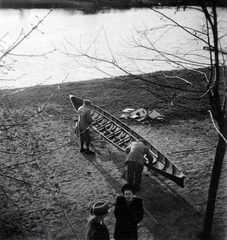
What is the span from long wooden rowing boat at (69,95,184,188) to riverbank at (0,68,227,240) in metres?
0.37

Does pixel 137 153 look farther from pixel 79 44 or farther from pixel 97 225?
pixel 79 44

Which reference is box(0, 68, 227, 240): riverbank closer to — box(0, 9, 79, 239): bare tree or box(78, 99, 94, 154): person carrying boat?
box(0, 9, 79, 239): bare tree

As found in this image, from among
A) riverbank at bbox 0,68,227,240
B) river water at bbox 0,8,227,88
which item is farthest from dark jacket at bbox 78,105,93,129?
river water at bbox 0,8,227,88

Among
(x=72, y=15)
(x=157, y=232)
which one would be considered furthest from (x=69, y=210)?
(x=72, y=15)

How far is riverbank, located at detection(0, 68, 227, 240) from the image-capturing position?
6969mm

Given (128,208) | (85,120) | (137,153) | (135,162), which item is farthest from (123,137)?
(128,208)

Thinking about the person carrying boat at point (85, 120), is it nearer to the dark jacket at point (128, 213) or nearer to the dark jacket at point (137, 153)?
the dark jacket at point (137, 153)

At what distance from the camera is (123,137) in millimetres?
11102

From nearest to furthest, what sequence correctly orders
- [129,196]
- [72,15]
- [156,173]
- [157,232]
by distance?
[129,196] → [157,232] → [156,173] → [72,15]

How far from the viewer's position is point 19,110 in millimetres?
14898

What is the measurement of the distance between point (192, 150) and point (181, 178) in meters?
3.41

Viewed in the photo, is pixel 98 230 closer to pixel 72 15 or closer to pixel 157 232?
pixel 157 232

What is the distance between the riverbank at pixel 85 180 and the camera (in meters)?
6.97

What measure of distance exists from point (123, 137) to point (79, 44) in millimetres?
22080
